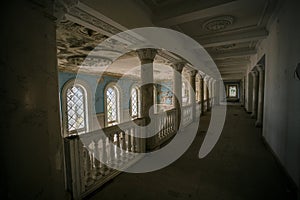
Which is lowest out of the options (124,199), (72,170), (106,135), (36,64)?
(124,199)

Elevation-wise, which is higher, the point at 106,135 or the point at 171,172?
the point at 106,135

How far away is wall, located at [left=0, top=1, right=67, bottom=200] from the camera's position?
811 mm

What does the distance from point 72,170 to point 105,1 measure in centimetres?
241

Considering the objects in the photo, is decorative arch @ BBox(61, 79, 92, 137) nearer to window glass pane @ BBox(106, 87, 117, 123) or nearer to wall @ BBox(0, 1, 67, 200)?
window glass pane @ BBox(106, 87, 117, 123)

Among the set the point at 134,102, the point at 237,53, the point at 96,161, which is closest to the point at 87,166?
the point at 96,161

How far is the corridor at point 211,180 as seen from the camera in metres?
1.97

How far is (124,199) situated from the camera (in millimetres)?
1921

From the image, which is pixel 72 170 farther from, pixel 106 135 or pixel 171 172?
pixel 171 172

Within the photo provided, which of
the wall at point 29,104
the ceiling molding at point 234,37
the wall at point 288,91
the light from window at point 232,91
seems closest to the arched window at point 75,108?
the ceiling molding at point 234,37

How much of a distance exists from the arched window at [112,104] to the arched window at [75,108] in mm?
1444

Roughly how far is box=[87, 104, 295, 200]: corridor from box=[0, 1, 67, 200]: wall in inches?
49.7

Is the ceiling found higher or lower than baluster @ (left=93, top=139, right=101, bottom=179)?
higher

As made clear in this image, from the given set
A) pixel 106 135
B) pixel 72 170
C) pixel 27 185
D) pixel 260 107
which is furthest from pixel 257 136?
pixel 27 185

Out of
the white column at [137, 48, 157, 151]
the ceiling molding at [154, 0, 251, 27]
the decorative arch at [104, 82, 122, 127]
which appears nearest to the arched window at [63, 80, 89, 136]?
the decorative arch at [104, 82, 122, 127]
